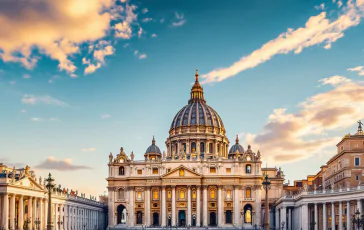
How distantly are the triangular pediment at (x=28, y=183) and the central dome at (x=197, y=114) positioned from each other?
63466mm

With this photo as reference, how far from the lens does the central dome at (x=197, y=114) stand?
154000mm

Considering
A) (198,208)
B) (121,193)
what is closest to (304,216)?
(198,208)

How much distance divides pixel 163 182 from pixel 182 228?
495 inches

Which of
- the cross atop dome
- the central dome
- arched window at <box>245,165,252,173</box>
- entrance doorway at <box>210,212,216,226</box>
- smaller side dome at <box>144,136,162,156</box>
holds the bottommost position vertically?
entrance doorway at <box>210,212,216,226</box>

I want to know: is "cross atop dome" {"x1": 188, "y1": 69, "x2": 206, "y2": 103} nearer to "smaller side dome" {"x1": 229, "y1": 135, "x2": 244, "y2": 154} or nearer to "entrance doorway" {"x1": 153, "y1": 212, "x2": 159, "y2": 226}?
"smaller side dome" {"x1": 229, "y1": 135, "x2": 244, "y2": 154}

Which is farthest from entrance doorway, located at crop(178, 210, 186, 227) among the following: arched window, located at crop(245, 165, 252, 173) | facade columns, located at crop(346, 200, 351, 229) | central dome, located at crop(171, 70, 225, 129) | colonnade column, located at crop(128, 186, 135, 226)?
facade columns, located at crop(346, 200, 351, 229)

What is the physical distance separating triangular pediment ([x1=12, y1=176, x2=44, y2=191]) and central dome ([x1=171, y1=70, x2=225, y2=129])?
63466mm

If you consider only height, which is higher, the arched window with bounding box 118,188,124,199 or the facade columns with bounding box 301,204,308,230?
the arched window with bounding box 118,188,124,199

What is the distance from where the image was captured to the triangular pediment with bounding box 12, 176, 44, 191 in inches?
3496

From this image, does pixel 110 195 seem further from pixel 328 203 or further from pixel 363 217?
pixel 363 217

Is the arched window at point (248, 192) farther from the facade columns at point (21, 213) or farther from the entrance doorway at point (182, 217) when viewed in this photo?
the facade columns at point (21, 213)

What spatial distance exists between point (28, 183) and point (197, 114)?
7019 centimetres

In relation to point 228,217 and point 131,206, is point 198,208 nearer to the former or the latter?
point 228,217

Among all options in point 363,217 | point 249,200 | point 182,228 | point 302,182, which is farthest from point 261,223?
point 363,217
